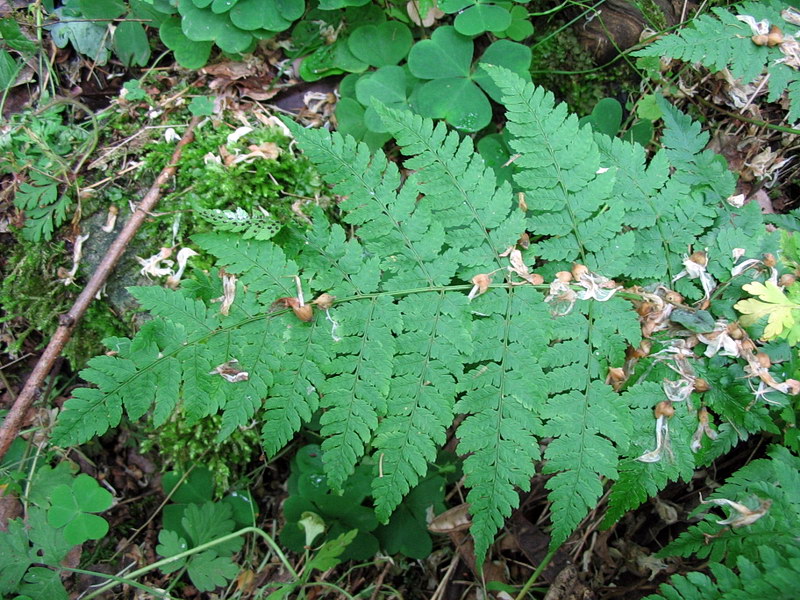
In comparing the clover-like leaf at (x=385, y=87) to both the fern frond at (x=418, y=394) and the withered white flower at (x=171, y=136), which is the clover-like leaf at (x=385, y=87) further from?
the fern frond at (x=418, y=394)

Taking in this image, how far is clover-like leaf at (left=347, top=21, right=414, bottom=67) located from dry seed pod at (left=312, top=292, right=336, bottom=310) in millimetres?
1689

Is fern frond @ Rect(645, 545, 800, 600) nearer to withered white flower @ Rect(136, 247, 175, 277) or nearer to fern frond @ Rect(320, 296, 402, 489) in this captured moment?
fern frond @ Rect(320, 296, 402, 489)

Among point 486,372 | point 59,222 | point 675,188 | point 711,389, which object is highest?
point 675,188

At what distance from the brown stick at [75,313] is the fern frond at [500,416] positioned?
79.7 inches

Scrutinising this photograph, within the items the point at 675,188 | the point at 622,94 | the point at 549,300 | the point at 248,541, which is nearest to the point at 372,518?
the point at 248,541

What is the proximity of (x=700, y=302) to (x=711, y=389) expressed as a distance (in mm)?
367

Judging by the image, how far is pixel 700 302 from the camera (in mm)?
2324

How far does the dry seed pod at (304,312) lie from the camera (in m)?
2.14

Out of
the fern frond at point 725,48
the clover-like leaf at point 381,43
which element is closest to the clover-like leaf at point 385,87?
the clover-like leaf at point 381,43

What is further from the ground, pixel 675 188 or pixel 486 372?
pixel 675 188

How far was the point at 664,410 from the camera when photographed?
2172 millimetres

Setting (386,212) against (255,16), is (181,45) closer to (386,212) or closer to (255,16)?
(255,16)

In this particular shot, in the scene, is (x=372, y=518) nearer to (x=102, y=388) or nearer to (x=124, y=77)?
(x=102, y=388)

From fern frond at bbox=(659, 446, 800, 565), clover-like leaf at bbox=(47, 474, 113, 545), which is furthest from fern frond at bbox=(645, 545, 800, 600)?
clover-like leaf at bbox=(47, 474, 113, 545)
